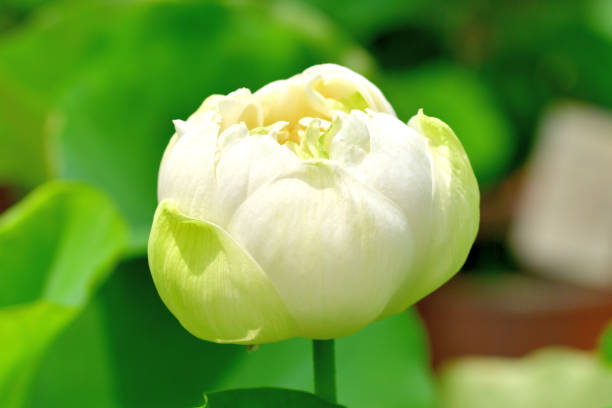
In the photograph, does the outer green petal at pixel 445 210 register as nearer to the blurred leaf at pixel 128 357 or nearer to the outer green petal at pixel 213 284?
the outer green petal at pixel 213 284

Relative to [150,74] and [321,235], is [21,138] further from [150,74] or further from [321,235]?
[321,235]

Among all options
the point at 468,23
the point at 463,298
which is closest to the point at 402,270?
the point at 463,298

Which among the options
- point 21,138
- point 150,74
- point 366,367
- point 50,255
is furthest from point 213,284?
point 21,138

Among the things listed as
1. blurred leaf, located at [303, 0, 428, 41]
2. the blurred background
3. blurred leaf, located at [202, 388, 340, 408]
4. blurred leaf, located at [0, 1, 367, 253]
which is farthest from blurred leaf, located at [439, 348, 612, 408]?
blurred leaf, located at [303, 0, 428, 41]

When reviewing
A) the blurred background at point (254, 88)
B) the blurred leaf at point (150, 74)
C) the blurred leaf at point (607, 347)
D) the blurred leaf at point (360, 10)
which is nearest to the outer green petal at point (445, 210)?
the blurred background at point (254, 88)

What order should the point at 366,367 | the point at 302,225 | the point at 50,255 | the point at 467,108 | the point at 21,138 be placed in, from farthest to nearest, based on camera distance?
1. the point at 467,108
2. the point at 21,138
3. the point at 366,367
4. the point at 50,255
5. the point at 302,225

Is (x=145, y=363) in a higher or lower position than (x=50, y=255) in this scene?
lower

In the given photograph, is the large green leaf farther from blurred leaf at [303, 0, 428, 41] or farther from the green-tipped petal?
blurred leaf at [303, 0, 428, 41]
